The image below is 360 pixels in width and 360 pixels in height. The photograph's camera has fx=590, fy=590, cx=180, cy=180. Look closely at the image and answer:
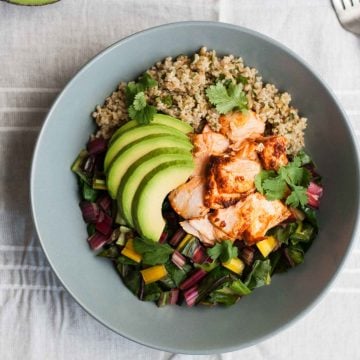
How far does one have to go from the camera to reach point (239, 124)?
2297mm

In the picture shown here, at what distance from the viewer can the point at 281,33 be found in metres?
2.53

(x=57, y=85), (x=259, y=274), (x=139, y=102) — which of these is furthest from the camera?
(x=57, y=85)

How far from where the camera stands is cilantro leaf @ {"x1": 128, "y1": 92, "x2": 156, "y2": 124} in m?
2.21

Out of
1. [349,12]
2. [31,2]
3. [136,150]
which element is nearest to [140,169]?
[136,150]

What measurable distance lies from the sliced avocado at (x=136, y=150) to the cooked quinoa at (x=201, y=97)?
0.49 ft

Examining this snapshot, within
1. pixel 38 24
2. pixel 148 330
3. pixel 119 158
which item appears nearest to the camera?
pixel 119 158

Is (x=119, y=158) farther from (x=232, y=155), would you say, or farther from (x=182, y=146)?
(x=232, y=155)

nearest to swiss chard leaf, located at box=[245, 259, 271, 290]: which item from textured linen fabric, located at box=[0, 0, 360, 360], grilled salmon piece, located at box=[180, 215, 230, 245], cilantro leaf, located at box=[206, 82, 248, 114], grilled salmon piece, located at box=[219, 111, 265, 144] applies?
grilled salmon piece, located at box=[180, 215, 230, 245]

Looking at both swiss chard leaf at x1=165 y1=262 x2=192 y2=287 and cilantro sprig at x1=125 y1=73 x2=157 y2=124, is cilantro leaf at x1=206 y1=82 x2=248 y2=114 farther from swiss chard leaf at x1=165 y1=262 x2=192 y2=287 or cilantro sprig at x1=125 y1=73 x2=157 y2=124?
swiss chard leaf at x1=165 y1=262 x2=192 y2=287

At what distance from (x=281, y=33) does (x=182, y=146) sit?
2.44 feet

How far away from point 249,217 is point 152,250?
0.39m

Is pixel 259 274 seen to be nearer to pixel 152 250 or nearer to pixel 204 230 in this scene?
pixel 204 230

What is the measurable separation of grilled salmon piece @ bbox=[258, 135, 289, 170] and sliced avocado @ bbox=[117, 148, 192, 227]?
29 cm

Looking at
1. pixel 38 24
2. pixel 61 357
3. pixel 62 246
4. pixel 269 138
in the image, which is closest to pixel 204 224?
pixel 269 138
